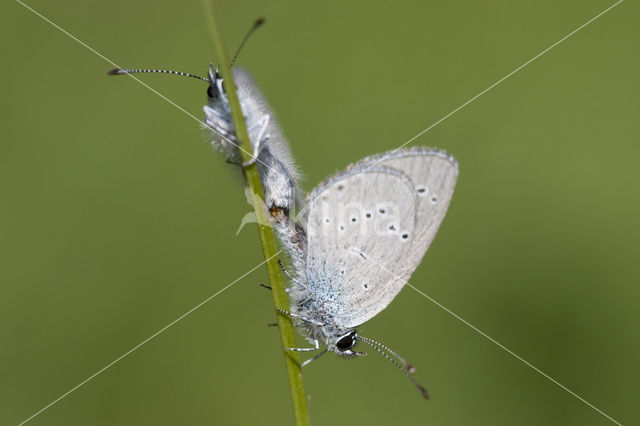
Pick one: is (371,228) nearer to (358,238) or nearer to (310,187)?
(358,238)

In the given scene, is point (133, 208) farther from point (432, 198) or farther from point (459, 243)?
point (432, 198)

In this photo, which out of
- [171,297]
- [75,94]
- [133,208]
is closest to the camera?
[171,297]

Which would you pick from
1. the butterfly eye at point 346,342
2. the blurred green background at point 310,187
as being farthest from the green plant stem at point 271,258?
the blurred green background at point 310,187

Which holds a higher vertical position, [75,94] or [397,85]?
[75,94]

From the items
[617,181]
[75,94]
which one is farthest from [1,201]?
[617,181]

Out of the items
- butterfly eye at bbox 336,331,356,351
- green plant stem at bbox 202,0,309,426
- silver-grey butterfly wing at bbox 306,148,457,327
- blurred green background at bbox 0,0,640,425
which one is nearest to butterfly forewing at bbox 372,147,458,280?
silver-grey butterfly wing at bbox 306,148,457,327

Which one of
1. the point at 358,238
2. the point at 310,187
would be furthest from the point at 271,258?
the point at 310,187

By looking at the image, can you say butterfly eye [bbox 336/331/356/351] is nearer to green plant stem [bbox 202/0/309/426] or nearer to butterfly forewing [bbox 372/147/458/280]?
butterfly forewing [bbox 372/147/458/280]
